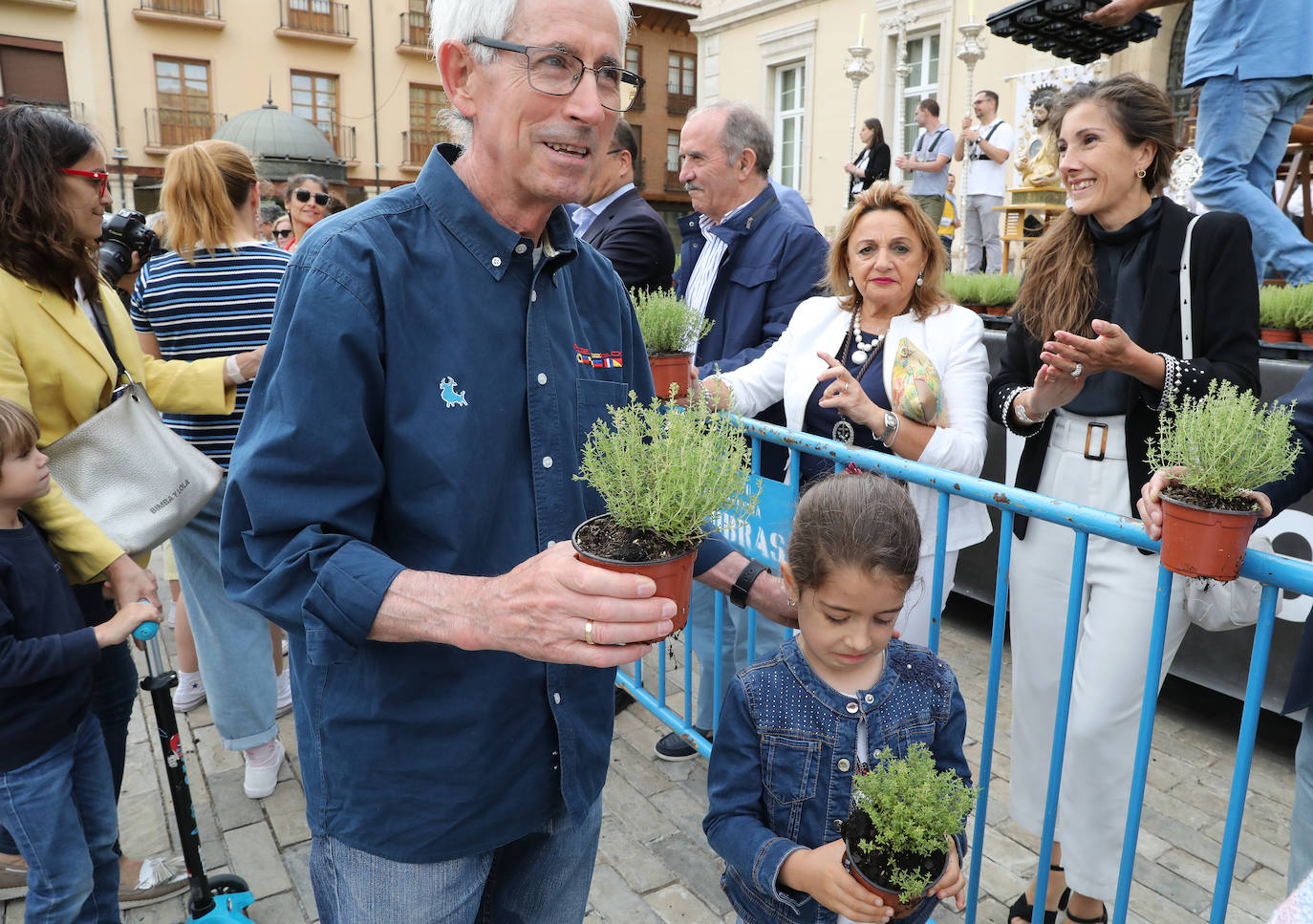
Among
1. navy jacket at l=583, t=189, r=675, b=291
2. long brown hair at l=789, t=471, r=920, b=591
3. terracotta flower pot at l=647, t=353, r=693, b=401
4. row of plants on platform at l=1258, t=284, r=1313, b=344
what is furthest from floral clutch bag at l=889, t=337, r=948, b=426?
row of plants on platform at l=1258, t=284, r=1313, b=344

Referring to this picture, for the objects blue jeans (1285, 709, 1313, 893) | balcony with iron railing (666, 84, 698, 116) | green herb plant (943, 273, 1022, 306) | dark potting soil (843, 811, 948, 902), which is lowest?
blue jeans (1285, 709, 1313, 893)

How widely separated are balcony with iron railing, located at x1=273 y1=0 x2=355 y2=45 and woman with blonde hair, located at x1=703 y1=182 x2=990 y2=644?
2933 centimetres

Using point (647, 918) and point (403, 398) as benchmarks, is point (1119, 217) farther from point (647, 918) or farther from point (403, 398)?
point (647, 918)

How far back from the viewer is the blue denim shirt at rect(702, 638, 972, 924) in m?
1.78

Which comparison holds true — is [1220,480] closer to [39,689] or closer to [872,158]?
[39,689]

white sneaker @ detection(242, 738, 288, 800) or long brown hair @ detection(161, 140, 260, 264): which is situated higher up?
long brown hair @ detection(161, 140, 260, 264)

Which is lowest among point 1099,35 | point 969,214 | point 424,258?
point 424,258

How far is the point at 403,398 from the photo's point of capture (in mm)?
1367

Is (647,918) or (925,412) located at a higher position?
(925,412)

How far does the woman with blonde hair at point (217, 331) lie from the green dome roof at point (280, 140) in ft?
62.3

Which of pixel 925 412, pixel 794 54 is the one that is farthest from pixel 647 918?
pixel 794 54

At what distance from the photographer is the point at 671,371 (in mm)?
3055

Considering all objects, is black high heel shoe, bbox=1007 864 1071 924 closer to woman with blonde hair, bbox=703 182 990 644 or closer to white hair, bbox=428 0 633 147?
woman with blonde hair, bbox=703 182 990 644

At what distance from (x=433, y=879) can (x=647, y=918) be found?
151 centimetres
